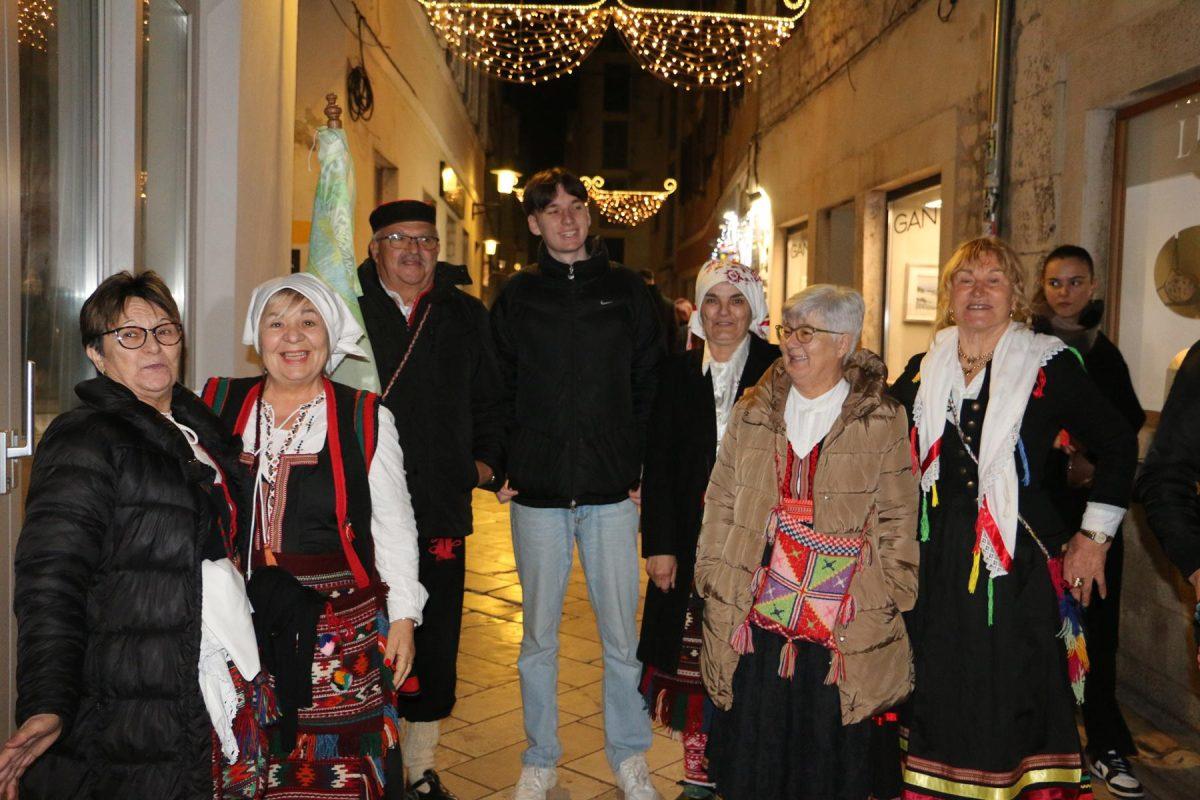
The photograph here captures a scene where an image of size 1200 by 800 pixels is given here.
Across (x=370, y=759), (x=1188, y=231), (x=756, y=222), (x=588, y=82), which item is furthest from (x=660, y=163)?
(x=370, y=759)

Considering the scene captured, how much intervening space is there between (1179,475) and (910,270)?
227 inches

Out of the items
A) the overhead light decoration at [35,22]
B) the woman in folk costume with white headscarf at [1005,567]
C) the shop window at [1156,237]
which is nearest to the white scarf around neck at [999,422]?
the woman in folk costume with white headscarf at [1005,567]

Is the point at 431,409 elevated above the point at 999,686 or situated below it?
above

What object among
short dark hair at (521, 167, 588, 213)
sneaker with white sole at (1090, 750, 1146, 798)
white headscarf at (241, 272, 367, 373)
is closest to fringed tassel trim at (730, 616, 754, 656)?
white headscarf at (241, 272, 367, 373)

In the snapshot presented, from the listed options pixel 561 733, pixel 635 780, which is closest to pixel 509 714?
pixel 561 733

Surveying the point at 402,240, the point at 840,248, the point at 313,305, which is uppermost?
the point at 840,248

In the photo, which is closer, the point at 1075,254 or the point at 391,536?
the point at 391,536

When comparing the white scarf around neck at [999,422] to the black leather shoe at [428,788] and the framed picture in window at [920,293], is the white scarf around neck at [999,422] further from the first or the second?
the framed picture in window at [920,293]

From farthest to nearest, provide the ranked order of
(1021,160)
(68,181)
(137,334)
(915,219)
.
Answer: (915,219), (1021,160), (68,181), (137,334)

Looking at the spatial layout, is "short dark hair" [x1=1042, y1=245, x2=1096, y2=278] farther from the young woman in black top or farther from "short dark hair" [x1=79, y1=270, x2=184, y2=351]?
"short dark hair" [x1=79, y1=270, x2=184, y2=351]

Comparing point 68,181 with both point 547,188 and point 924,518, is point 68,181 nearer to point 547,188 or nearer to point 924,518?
point 547,188

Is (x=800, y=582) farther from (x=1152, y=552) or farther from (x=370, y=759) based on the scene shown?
(x=1152, y=552)

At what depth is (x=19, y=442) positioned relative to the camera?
9.32 ft

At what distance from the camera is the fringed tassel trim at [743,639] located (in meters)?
3.02
